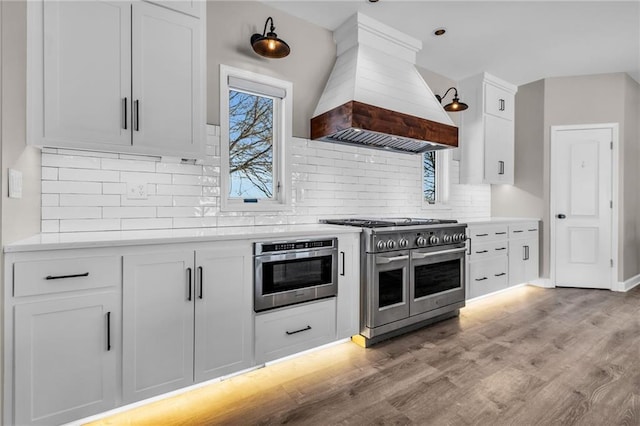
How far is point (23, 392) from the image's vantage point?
1488mm

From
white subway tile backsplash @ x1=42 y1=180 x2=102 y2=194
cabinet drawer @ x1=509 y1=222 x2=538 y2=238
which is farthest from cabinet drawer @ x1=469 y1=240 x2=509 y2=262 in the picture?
white subway tile backsplash @ x1=42 y1=180 x2=102 y2=194

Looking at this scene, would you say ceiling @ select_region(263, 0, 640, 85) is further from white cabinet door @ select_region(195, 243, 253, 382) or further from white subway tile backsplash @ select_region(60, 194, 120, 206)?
white cabinet door @ select_region(195, 243, 253, 382)

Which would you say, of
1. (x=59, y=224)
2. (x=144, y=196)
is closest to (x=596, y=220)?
(x=144, y=196)

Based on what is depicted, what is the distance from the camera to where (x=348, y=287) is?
8.48ft

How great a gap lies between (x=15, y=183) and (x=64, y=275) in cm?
49

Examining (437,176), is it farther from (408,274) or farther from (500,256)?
(408,274)

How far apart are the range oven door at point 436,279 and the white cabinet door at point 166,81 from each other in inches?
81.0

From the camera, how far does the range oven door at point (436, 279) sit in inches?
115

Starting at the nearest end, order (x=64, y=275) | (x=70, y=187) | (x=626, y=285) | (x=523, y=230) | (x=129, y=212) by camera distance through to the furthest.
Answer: (x=64, y=275) → (x=70, y=187) → (x=129, y=212) → (x=523, y=230) → (x=626, y=285)

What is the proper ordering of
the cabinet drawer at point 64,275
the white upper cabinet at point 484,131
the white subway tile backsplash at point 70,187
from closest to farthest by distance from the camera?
1. the cabinet drawer at point 64,275
2. the white subway tile backsplash at point 70,187
3. the white upper cabinet at point 484,131

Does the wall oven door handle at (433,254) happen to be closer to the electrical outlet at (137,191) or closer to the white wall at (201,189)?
the white wall at (201,189)

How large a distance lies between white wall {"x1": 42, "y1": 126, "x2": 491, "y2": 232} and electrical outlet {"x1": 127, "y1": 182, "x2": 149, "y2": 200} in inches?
1.0

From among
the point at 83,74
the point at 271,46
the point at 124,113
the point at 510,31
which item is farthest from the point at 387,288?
the point at 510,31

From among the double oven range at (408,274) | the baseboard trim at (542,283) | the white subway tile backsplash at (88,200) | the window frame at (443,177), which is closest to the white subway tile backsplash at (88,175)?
the white subway tile backsplash at (88,200)
